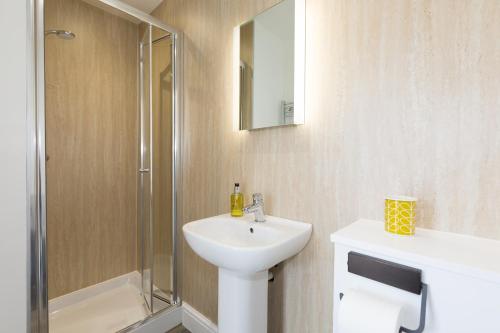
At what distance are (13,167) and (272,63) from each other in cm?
127

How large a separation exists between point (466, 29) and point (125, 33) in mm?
2408

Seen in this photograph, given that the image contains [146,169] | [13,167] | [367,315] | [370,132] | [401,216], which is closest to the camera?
[367,315]

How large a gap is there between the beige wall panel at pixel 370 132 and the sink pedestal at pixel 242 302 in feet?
0.52

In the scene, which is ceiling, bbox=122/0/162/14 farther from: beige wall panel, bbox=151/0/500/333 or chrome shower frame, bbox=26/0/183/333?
chrome shower frame, bbox=26/0/183/333

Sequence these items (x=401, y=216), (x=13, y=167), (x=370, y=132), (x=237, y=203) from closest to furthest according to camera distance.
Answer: (x=401, y=216)
(x=370, y=132)
(x=13, y=167)
(x=237, y=203)

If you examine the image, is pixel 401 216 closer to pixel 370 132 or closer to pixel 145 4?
pixel 370 132

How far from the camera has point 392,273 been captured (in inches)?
26.3

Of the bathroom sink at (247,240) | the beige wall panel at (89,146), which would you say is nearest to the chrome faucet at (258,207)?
the bathroom sink at (247,240)

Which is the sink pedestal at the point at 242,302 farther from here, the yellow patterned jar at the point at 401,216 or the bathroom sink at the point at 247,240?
the yellow patterned jar at the point at 401,216

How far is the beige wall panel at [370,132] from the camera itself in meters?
0.76

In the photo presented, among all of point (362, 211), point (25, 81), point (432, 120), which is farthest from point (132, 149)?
point (432, 120)

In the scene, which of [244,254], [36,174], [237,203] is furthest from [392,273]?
[36,174]

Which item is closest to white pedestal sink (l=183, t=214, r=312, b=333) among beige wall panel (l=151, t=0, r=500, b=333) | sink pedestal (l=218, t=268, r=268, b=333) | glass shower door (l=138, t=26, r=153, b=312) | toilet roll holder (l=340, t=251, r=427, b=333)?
sink pedestal (l=218, t=268, r=268, b=333)

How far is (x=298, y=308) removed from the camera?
1170 millimetres
